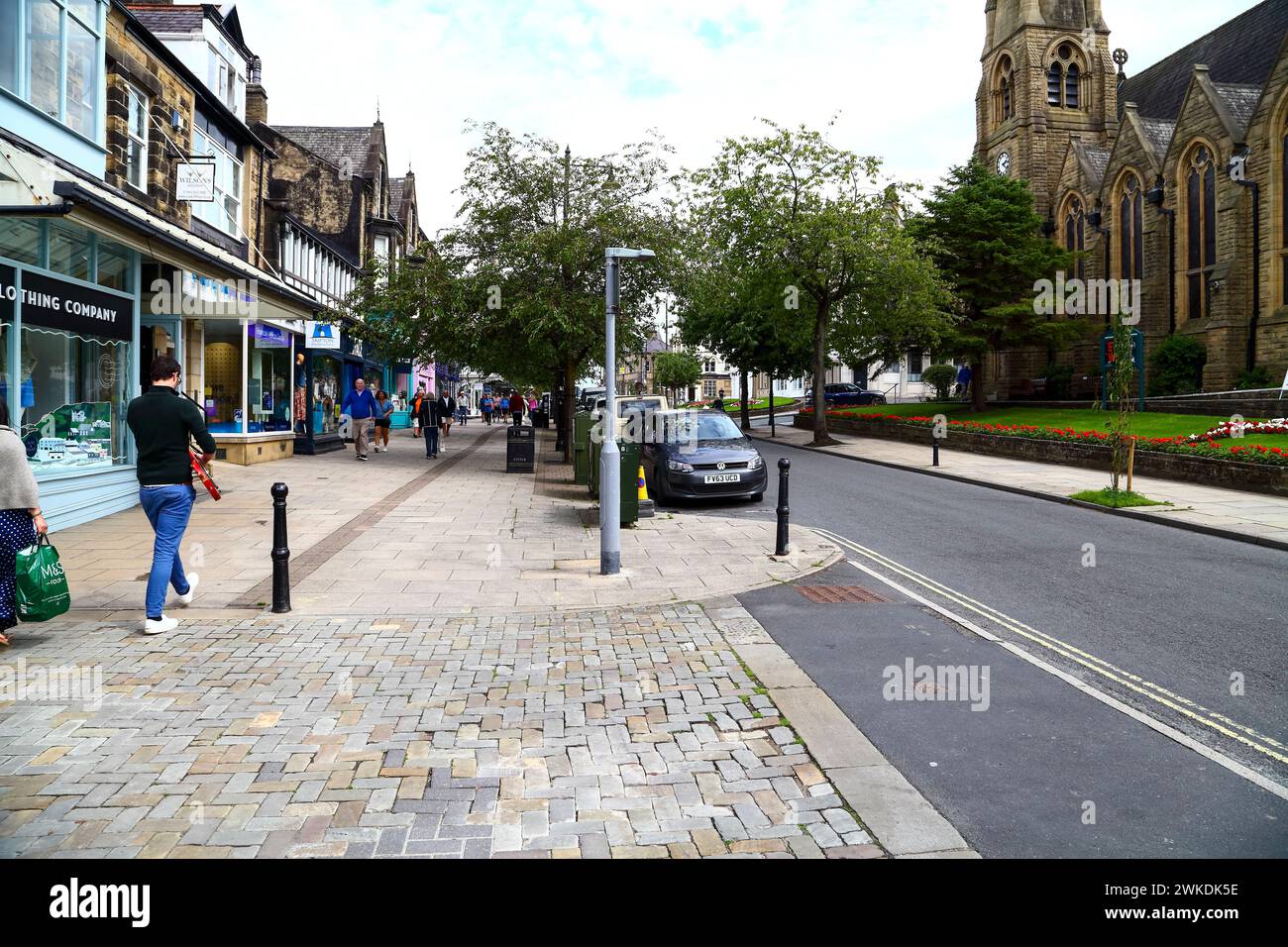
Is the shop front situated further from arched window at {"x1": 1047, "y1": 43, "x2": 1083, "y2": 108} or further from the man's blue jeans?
arched window at {"x1": 1047, "y1": 43, "x2": 1083, "y2": 108}

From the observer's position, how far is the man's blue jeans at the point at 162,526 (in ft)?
22.0

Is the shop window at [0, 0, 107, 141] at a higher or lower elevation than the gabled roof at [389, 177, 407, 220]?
lower

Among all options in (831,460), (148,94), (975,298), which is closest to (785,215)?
(831,460)

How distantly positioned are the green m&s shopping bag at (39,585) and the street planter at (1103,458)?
17.6m

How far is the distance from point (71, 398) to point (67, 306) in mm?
1393

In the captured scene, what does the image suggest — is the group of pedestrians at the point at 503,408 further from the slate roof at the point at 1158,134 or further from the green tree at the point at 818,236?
the slate roof at the point at 1158,134

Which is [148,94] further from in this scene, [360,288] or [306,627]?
[306,627]

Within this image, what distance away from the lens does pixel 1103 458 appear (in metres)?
20.6

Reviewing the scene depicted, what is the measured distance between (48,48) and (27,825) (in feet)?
40.0

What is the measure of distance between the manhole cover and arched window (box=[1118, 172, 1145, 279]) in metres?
40.9

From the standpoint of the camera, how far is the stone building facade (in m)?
34.9

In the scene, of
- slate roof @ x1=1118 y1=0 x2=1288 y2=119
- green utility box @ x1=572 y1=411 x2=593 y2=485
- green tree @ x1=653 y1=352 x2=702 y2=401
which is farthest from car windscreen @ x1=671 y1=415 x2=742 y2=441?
green tree @ x1=653 y1=352 x2=702 y2=401
